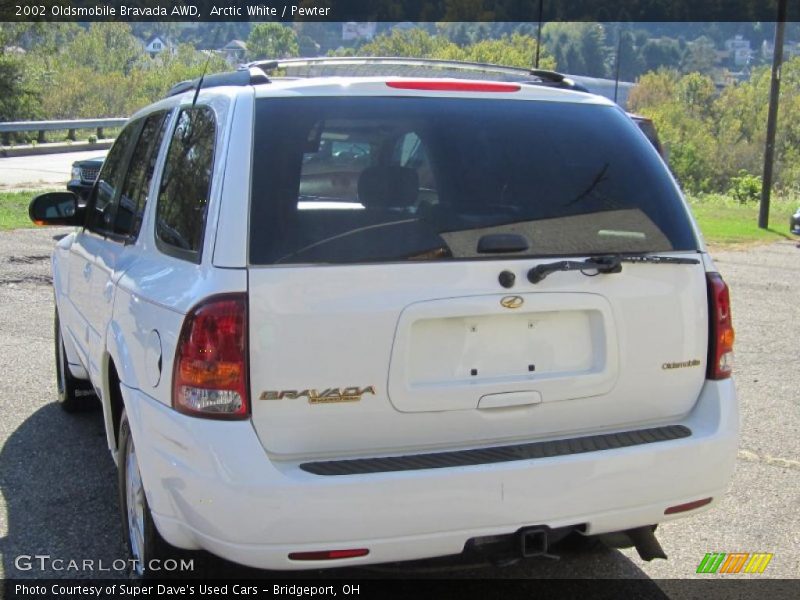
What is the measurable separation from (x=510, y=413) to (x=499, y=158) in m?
0.88

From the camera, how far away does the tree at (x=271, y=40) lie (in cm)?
5250

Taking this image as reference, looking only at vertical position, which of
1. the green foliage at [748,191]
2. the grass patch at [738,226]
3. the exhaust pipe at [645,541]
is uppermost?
the exhaust pipe at [645,541]

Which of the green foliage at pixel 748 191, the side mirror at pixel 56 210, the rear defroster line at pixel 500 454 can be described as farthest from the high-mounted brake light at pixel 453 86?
the green foliage at pixel 748 191

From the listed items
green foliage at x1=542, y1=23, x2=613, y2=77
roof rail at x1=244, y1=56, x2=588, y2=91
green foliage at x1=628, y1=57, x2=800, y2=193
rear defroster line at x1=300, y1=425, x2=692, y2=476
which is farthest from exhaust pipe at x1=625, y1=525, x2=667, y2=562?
green foliage at x1=542, y1=23, x2=613, y2=77

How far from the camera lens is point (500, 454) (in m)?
3.21

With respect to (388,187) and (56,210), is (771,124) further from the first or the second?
(388,187)

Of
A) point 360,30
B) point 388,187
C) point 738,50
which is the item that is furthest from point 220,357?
point 738,50

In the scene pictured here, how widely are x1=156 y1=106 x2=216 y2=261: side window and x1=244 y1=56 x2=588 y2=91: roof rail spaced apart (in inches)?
15.5

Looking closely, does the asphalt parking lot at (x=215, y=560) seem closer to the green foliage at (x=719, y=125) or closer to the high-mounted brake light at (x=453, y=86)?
the high-mounted brake light at (x=453, y=86)

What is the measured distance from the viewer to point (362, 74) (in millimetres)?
3928

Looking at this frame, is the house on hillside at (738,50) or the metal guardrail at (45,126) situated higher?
the house on hillside at (738,50)

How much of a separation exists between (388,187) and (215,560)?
144cm

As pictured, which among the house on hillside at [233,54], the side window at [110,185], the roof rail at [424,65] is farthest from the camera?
the house on hillside at [233,54]

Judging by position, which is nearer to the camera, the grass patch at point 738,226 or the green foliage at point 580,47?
the grass patch at point 738,226
